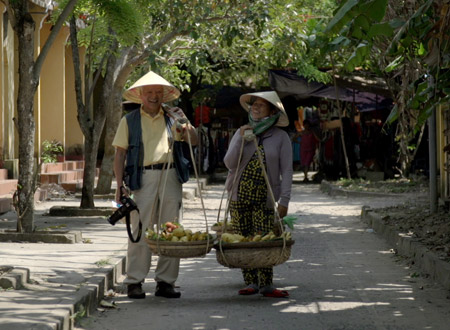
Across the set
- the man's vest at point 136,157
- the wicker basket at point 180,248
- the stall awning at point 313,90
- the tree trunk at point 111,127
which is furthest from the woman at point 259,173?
the stall awning at point 313,90

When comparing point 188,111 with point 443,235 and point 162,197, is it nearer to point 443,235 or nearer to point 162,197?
point 443,235

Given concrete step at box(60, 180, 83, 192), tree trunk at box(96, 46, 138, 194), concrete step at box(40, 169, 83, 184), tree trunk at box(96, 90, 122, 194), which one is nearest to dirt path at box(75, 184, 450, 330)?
tree trunk at box(96, 46, 138, 194)

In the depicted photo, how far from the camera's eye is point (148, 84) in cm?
802

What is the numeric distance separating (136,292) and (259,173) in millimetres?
1558

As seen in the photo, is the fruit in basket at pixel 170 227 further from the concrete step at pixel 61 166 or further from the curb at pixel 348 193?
the concrete step at pixel 61 166

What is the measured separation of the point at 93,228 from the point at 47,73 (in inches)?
448

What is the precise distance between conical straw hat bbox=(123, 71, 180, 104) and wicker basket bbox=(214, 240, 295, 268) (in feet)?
5.54

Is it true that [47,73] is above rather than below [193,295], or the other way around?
above

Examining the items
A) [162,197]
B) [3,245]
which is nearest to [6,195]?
[3,245]

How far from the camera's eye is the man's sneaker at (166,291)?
795 cm

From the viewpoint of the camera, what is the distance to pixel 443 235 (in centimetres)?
1073

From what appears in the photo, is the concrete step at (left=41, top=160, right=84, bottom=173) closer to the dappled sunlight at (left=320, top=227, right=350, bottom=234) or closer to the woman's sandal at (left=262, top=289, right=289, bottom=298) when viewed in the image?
the dappled sunlight at (left=320, top=227, right=350, bottom=234)

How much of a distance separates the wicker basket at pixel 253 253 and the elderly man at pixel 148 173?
0.88m

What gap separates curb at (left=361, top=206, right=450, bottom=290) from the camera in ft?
28.0
